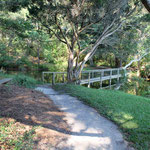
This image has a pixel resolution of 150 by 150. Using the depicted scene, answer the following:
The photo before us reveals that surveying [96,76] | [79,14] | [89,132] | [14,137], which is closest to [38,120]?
[14,137]

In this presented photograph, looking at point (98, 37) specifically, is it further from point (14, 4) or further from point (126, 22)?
point (14, 4)

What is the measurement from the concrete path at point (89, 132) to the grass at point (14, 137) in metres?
0.67

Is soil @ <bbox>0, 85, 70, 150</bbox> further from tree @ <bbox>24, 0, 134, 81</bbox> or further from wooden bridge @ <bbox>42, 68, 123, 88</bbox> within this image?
wooden bridge @ <bbox>42, 68, 123, 88</bbox>

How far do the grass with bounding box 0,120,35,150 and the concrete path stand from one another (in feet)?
2.19

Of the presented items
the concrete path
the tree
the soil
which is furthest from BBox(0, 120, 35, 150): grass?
the tree

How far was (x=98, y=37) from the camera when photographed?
424 inches

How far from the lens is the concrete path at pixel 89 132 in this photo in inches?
130

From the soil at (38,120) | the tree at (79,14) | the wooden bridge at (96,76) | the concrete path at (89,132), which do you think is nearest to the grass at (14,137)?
the soil at (38,120)

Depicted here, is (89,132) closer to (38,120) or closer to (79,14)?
(38,120)

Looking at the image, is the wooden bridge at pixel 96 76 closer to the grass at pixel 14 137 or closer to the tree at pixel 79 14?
the tree at pixel 79 14

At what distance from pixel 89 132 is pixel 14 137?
1.85 m

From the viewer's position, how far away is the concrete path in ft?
10.8

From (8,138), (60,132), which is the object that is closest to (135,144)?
(60,132)

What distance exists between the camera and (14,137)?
2.99 meters
